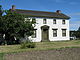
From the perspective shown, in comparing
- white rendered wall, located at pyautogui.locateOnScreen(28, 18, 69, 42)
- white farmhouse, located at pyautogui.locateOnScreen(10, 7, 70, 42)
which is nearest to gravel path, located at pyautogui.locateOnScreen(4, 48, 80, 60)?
white farmhouse, located at pyautogui.locateOnScreen(10, 7, 70, 42)

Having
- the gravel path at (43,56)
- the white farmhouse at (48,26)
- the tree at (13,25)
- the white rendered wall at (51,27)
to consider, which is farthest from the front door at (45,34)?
the gravel path at (43,56)

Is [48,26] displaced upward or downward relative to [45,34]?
upward

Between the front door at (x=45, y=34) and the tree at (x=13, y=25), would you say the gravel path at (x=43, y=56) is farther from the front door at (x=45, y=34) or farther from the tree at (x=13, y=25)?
the front door at (x=45, y=34)

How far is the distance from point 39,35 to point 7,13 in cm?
1012

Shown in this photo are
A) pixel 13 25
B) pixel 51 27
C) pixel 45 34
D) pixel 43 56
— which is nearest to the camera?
pixel 43 56

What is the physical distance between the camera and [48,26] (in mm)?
32188

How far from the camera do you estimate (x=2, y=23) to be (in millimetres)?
22375

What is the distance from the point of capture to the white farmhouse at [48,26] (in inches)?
1223

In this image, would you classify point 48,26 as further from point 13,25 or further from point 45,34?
point 13,25

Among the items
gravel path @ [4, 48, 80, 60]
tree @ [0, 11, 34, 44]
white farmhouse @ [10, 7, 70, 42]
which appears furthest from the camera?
white farmhouse @ [10, 7, 70, 42]

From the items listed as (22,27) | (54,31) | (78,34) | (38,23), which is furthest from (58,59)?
(78,34)

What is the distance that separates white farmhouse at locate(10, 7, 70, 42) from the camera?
102 ft

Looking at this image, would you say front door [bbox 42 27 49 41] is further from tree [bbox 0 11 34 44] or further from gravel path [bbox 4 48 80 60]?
gravel path [bbox 4 48 80 60]

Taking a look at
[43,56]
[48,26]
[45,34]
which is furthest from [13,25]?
[43,56]
